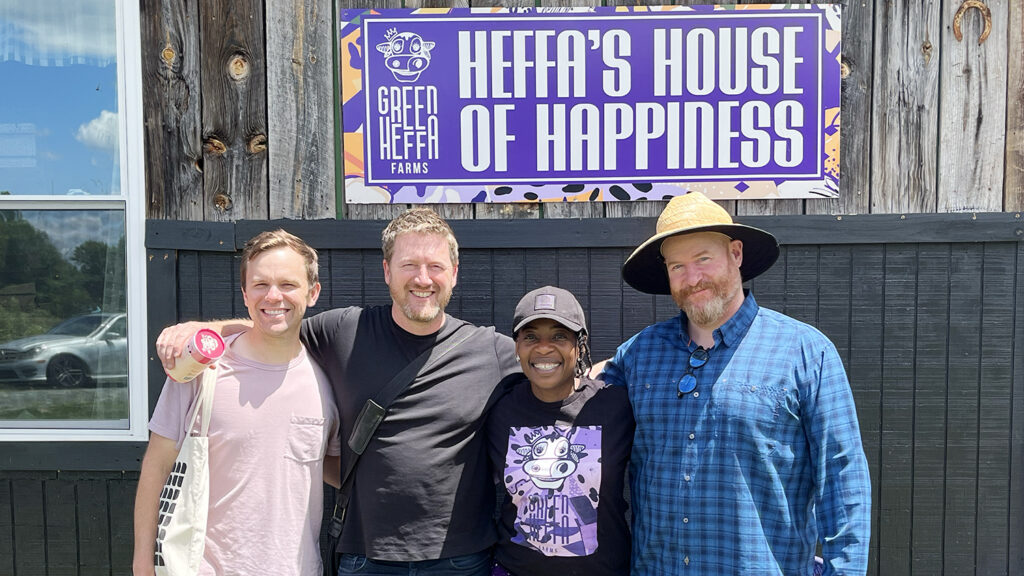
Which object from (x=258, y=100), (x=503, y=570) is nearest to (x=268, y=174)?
(x=258, y=100)

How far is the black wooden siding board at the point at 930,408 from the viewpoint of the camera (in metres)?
3.19

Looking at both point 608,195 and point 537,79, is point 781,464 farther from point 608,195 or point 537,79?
point 537,79

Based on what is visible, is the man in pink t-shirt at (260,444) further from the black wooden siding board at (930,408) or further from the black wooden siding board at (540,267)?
the black wooden siding board at (930,408)

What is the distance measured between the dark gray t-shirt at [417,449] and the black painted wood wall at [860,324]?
2.71 ft

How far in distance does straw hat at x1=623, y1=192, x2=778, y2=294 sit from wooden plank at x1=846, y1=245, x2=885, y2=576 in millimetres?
978

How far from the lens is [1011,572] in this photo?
3.24 m

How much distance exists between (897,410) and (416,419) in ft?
7.52

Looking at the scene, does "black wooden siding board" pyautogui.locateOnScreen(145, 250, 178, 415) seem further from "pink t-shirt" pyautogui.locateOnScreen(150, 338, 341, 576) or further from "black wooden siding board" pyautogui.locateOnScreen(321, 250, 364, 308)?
"pink t-shirt" pyautogui.locateOnScreen(150, 338, 341, 576)

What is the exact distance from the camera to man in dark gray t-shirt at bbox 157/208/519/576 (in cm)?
225

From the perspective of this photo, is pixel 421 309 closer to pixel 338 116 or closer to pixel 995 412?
pixel 338 116

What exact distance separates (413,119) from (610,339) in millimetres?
1351

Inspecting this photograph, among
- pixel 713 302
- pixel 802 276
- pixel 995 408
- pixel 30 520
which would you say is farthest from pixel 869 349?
pixel 30 520

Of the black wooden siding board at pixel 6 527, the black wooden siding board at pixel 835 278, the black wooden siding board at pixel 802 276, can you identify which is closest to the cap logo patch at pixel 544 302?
the black wooden siding board at pixel 802 276

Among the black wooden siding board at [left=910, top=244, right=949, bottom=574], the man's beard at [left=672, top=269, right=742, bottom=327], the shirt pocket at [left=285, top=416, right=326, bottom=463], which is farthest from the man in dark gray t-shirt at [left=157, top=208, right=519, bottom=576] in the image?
the black wooden siding board at [left=910, top=244, right=949, bottom=574]
